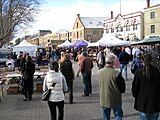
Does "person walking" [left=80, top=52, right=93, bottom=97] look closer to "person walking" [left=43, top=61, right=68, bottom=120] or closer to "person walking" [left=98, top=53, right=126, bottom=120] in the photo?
"person walking" [left=43, top=61, right=68, bottom=120]

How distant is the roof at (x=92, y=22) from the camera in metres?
112

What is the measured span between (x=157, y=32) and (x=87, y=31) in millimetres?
43708

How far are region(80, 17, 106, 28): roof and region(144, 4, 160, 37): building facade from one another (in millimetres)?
37945

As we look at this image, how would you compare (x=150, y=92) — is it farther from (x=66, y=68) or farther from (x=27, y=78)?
(x=27, y=78)

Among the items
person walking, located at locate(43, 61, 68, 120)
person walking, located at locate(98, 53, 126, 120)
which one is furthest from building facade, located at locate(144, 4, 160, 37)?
person walking, located at locate(98, 53, 126, 120)

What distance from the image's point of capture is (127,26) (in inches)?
3258

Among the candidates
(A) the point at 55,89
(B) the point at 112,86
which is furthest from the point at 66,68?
(B) the point at 112,86

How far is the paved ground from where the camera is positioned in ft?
35.1

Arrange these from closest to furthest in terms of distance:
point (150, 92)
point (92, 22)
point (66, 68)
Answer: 1. point (150, 92)
2. point (66, 68)
3. point (92, 22)

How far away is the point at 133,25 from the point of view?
79.2m

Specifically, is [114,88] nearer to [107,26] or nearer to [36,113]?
[36,113]

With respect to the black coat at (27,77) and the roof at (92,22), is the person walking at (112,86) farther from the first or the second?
the roof at (92,22)

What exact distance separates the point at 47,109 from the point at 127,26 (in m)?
72.1

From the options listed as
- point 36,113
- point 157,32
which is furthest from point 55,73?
point 157,32
